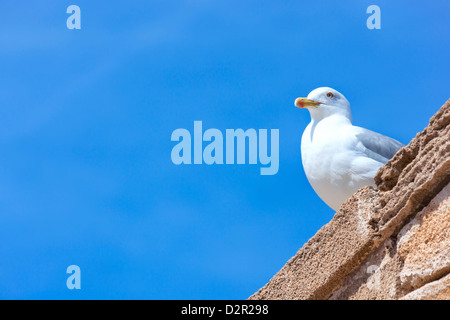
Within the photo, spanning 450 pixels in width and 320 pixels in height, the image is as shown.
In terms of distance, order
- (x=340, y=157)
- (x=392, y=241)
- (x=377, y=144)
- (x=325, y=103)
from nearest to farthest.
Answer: (x=392, y=241), (x=340, y=157), (x=377, y=144), (x=325, y=103)

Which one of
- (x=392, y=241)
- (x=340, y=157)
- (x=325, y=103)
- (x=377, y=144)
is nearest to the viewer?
(x=392, y=241)

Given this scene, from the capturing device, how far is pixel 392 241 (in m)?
3.53

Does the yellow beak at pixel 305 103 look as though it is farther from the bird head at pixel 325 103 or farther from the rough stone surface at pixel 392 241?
the rough stone surface at pixel 392 241

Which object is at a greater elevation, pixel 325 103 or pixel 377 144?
pixel 325 103

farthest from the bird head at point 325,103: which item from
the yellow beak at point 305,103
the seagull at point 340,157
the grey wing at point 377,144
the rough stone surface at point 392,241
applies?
the rough stone surface at point 392,241

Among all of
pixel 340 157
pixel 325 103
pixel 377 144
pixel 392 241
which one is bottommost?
pixel 392 241

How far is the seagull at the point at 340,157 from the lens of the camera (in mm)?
6230

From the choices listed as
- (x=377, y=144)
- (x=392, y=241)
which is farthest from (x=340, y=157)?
(x=392, y=241)

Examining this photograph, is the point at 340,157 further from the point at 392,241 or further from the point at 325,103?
the point at 392,241

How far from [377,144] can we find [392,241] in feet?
10.3

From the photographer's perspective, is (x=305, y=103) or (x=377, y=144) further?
(x=305, y=103)

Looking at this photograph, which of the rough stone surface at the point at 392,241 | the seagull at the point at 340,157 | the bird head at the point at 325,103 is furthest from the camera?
the bird head at the point at 325,103

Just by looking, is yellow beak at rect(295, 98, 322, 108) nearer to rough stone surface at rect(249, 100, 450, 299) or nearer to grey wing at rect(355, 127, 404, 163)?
grey wing at rect(355, 127, 404, 163)
